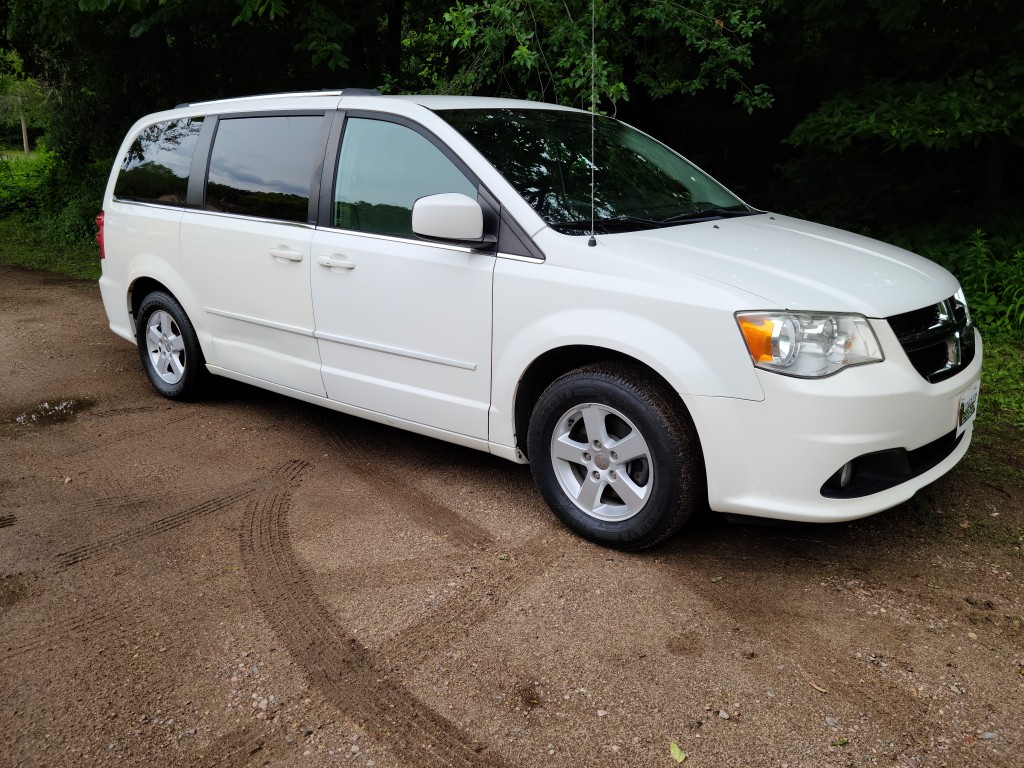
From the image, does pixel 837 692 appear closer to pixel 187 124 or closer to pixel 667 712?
pixel 667 712

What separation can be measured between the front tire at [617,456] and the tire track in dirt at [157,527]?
60.6 inches

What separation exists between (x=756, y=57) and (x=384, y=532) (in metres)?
7.35

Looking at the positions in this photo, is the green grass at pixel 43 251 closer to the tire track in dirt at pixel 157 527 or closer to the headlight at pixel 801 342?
the tire track in dirt at pixel 157 527

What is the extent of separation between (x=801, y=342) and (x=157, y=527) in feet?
9.44

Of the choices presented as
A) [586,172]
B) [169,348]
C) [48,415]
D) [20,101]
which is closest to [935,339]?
[586,172]

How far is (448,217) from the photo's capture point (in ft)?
12.3

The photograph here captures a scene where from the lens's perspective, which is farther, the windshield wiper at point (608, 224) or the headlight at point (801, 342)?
the windshield wiper at point (608, 224)

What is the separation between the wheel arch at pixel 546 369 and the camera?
12.2ft

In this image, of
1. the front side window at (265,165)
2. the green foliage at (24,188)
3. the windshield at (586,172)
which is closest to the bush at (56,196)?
the green foliage at (24,188)

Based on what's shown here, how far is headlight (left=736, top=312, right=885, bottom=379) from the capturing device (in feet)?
10.6

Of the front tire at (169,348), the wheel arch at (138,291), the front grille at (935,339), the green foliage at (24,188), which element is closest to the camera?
the front grille at (935,339)

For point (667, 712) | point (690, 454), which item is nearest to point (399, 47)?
point (690, 454)

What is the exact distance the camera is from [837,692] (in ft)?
9.43

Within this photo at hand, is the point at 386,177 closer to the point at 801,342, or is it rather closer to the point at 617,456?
the point at 617,456
